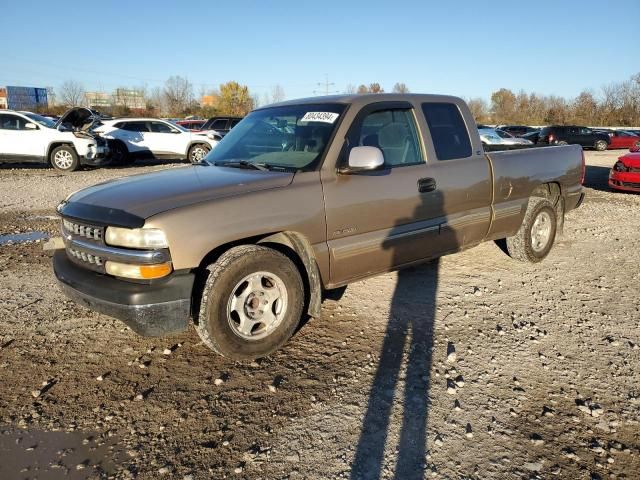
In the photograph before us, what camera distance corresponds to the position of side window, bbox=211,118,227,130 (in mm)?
19891

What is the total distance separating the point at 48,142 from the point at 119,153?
2328 mm

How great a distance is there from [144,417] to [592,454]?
7.99 feet

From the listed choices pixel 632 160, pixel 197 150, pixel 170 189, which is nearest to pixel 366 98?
pixel 170 189

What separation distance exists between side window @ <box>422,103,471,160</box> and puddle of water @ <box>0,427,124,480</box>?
3.43m

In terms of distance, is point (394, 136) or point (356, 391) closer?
point (356, 391)

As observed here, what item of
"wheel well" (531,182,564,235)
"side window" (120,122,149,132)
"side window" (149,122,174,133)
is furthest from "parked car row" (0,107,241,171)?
"wheel well" (531,182,564,235)

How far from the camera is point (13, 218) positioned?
7.96m

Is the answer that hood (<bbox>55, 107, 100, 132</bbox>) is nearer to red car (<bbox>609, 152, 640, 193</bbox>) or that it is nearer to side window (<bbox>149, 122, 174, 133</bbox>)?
side window (<bbox>149, 122, 174, 133</bbox>)

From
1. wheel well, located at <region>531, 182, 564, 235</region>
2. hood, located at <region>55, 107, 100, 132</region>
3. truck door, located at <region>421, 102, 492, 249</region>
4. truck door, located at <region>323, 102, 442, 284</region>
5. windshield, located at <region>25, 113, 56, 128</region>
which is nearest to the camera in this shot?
truck door, located at <region>323, 102, 442, 284</region>

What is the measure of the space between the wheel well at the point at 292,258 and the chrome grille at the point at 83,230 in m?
0.69

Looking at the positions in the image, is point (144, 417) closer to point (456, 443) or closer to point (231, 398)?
point (231, 398)

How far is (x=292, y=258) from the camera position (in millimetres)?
3641

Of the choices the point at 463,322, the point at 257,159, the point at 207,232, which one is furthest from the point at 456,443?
the point at 257,159

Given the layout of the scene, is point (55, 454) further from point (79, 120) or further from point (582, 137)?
point (582, 137)
